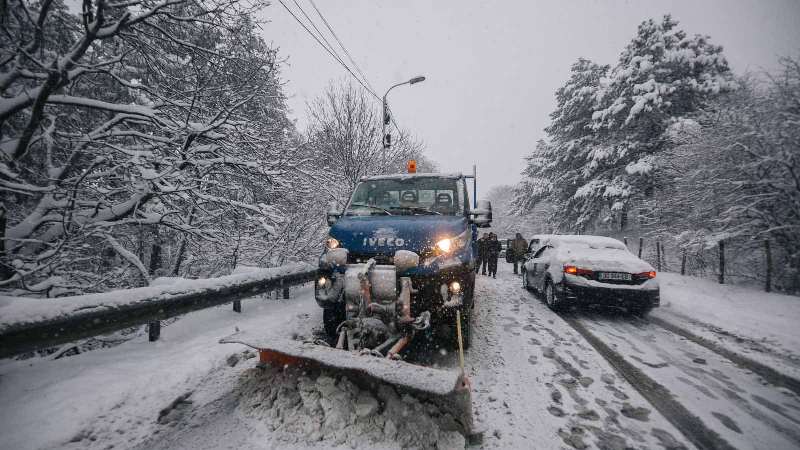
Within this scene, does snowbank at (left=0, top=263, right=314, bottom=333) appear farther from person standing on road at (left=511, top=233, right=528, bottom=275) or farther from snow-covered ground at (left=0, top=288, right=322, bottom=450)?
person standing on road at (left=511, top=233, right=528, bottom=275)

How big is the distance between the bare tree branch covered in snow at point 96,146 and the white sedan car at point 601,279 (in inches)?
221

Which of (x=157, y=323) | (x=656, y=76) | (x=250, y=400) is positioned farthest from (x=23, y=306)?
(x=656, y=76)

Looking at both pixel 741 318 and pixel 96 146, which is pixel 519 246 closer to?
pixel 741 318

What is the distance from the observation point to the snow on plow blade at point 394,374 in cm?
210

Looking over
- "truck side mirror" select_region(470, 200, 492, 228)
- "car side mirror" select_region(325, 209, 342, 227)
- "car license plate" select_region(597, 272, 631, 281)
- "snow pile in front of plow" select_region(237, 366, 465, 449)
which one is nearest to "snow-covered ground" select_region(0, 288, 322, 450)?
"snow pile in front of plow" select_region(237, 366, 465, 449)

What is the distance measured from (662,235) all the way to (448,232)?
12.3 meters

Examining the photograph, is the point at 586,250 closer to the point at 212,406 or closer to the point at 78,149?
the point at 212,406

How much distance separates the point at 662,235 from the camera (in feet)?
38.6

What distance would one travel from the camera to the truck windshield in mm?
4527

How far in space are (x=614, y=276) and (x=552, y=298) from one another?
1.23 meters

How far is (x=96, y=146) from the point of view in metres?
4.54

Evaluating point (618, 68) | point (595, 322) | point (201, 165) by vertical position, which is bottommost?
point (595, 322)

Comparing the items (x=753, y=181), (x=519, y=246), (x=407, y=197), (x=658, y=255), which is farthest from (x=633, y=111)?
(x=407, y=197)

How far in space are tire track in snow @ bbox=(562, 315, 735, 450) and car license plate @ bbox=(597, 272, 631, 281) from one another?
167 cm
